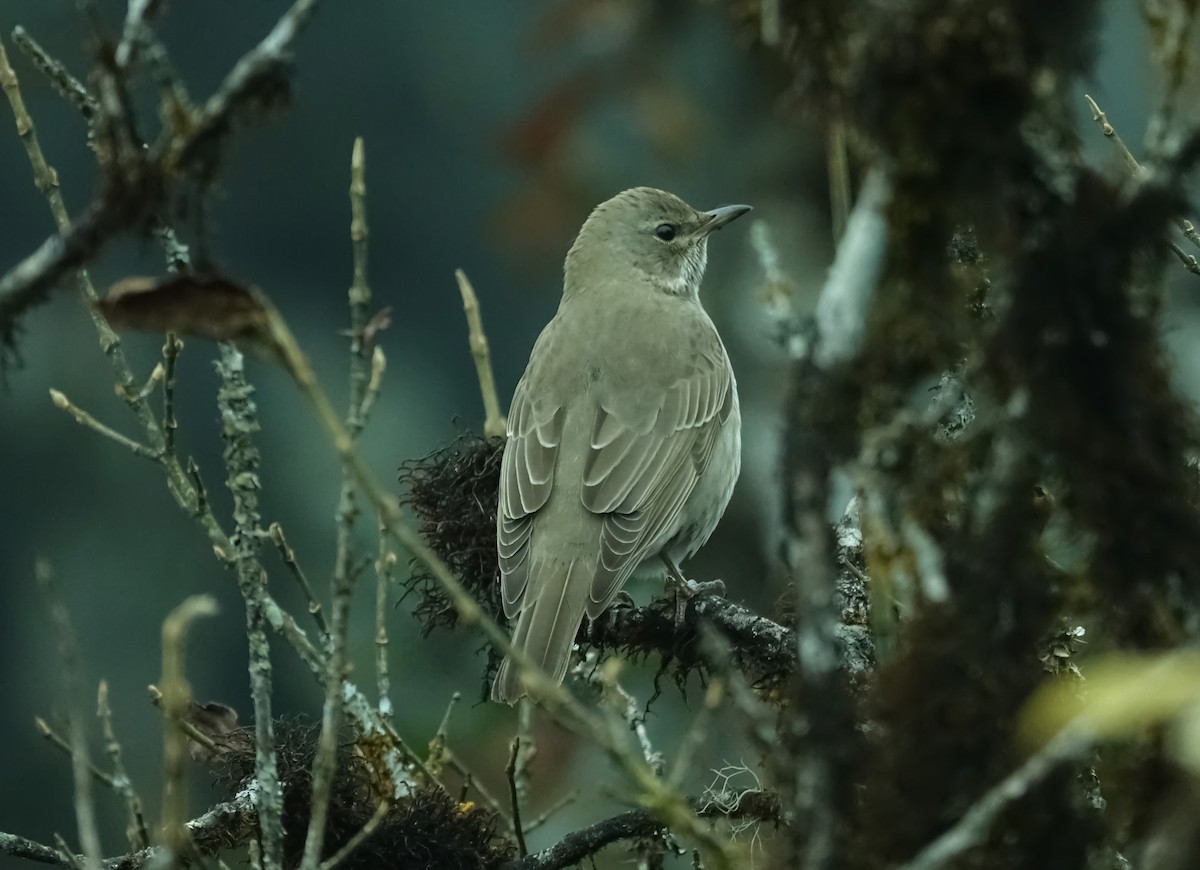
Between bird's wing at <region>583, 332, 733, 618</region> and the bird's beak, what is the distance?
2.84 ft

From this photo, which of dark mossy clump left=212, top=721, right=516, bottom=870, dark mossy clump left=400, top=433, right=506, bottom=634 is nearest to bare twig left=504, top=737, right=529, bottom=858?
dark mossy clump left=212, top=721, right=516, bottom=870

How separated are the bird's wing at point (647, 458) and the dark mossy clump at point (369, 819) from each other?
5.04 ft

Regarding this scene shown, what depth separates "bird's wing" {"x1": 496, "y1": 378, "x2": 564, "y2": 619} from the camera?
223 inches

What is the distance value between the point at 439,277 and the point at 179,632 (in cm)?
1085

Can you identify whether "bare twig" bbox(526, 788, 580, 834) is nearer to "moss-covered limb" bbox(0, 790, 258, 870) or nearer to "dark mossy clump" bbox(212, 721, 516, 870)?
"dark mossy clump" bbox(212, 721, 516, 870)

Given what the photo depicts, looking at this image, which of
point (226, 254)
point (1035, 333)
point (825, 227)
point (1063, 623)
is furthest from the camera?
point (226, 254)

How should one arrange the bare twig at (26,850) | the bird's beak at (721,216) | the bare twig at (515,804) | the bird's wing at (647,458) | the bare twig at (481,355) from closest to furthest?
the bare twig at (26,850)
the bare twig at (515,804)
the bare twig at (481,355)
the bird's wing at (647,458)
the bird's beak at (721,216)

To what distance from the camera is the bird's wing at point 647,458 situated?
5930 millimetres

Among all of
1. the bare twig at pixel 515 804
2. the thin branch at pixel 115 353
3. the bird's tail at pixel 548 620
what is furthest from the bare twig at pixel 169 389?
the bird's tail at pixel 548 620

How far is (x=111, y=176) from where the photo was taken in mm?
2629

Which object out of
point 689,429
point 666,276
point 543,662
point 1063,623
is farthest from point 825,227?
point 1063,623

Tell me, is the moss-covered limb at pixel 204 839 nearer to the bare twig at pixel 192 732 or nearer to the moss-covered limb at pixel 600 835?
the bare twig at pixel 192 732

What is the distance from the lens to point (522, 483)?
5.87 m

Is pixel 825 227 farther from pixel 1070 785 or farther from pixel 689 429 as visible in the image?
pixel 1070 785
